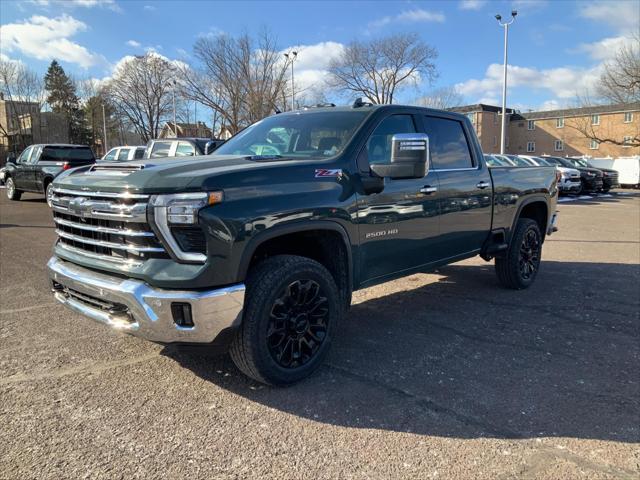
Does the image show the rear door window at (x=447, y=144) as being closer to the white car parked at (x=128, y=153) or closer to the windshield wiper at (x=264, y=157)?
the windshield wiper at (x=264, y=157)

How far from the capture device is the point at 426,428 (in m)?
2.90

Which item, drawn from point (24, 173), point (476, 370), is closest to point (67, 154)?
point (24, 173)

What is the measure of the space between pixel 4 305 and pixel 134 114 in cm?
5714

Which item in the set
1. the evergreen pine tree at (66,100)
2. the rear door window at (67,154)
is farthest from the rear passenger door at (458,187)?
the evergreen pine tree at (66,100)

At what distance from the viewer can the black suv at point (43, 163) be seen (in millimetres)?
14719

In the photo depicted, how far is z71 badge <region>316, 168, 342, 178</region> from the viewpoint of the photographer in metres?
3.43

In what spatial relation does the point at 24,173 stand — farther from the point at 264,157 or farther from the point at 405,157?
the point at 405,157

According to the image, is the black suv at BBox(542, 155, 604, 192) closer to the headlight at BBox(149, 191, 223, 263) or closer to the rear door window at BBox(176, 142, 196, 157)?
the rear door window at BBox(176, 142, 196, 157)

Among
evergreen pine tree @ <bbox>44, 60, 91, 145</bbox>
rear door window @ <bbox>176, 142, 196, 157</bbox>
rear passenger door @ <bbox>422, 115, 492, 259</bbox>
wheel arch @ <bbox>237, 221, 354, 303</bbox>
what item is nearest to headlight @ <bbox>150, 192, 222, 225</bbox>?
wheel arch @ <bbox>237, 221, 354, 303</bbox>

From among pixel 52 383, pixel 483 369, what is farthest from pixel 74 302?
pixel 483 369

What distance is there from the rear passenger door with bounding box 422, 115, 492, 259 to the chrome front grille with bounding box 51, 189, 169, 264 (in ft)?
8.67

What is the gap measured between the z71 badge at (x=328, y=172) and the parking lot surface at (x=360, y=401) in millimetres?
1438

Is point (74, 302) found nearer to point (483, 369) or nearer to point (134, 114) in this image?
point (483, 369)

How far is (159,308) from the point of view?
2846mm
